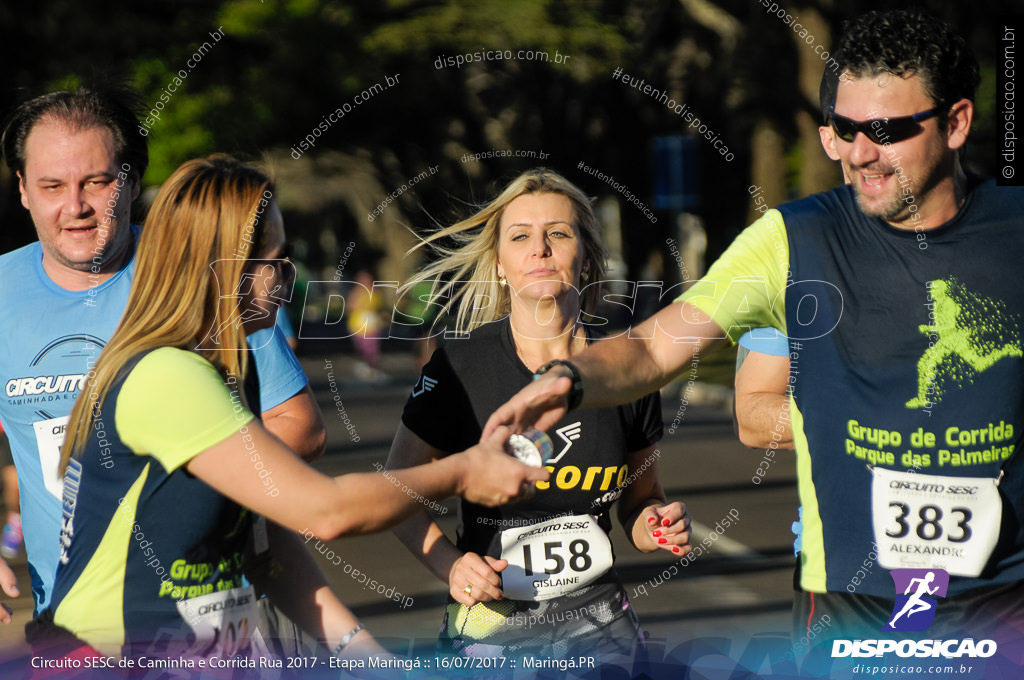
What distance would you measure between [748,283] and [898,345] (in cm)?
36

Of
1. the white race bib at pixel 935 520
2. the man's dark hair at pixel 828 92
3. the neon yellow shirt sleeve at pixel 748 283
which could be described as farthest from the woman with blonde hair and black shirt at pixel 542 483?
the man's dark hair at pixel 828 92

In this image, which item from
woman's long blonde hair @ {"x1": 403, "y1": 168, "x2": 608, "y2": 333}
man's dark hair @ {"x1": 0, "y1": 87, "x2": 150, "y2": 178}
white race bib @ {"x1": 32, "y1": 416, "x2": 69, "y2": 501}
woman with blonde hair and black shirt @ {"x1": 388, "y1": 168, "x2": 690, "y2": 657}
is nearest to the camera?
white race bib @ {"x1": 32, "y1": 416, "x2": 69, "y2": 501}

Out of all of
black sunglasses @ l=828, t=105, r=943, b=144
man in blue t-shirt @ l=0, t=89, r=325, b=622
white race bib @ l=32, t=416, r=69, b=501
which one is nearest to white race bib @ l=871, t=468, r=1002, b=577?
black sunglasses @ l=828, t=105, r=943, b=144

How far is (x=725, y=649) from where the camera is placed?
308 centimetres

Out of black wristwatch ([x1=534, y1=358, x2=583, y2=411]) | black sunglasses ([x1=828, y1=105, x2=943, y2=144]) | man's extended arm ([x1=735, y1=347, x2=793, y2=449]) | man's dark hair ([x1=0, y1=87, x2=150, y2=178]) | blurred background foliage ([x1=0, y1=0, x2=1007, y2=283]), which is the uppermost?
blurred background foliage ([x1=0, y1=0, x2=1007, y2=283])

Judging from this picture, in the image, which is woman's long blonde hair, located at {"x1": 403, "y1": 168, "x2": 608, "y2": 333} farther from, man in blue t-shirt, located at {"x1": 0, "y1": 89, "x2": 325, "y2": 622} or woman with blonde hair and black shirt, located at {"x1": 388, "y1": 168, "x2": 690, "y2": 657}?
man in blue t-shirt, located at {"x1": 0, "y1": 89, "x2": 325, "y2": 622}

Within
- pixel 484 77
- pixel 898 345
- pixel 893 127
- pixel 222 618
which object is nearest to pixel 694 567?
pixel 898 345

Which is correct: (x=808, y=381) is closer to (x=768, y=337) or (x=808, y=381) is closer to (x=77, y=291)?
(x=768, y=337)

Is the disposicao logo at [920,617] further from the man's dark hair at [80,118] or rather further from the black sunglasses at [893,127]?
the man's dark hair at [80,118]

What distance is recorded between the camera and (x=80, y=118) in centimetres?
360

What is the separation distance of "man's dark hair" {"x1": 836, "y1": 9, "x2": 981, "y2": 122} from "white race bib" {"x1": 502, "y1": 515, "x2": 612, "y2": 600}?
1.40 meters

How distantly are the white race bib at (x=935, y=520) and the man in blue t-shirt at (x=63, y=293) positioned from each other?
1631mm

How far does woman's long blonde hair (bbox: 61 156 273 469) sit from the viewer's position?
8.36ft

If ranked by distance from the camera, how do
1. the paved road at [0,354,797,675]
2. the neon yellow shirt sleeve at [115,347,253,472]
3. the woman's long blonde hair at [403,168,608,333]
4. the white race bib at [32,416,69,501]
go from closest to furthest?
the neon yellow shirt sleeve at [115,347,253,472], the white race bib at [32,416,69,501], the woman's long blonde hair at [403,168,608,333], the paved road at [0,354,797,675]
